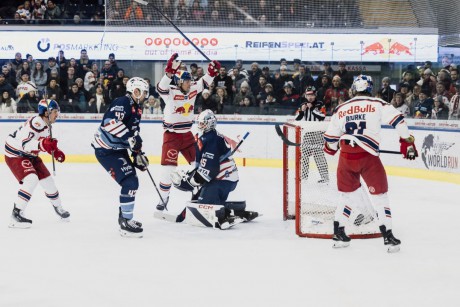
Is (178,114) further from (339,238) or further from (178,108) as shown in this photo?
(339,238)

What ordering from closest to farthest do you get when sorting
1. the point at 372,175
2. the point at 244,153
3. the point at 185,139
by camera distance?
the point at 372,175 < the point at 185,139 < the point at 244,153

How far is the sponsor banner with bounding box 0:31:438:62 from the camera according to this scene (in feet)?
37.9

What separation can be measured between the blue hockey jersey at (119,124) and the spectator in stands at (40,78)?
6.18 m

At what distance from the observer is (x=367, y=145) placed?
5.82 m

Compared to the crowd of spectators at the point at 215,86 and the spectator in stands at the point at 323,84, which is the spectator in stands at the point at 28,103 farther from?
the spectator in stands at the point at 323,84

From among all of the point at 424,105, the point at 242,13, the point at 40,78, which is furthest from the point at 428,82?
the point at 40,78

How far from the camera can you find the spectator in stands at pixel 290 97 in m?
11.9

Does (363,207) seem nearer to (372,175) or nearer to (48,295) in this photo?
(372,175)

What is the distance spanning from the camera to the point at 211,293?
470 centimetres

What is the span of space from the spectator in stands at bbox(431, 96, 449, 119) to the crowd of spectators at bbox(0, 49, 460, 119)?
Answer: 0.59m

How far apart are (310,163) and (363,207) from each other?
0.58m

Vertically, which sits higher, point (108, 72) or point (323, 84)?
point (108, 72)

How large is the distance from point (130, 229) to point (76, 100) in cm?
636

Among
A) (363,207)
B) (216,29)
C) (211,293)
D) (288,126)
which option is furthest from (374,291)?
(216,29)
